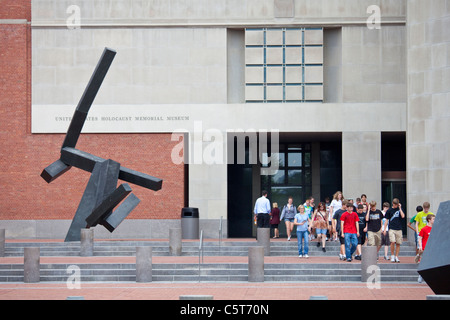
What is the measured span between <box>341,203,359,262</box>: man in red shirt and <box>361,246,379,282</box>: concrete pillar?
79.8 inches

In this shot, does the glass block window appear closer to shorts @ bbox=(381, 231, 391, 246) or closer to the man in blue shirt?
the man in blue shirt

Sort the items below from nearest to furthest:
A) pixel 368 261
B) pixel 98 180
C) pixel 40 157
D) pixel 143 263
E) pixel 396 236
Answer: pixel 368 261, pixel 143 263, pixel 396 236, pixel 98 180, pixel 40 157

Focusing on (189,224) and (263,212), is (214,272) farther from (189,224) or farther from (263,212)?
(189,224)

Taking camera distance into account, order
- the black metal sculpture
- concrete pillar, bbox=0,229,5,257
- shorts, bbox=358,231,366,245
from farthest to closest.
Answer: the black metal sculpture
concrete pillar, bbox=0,229,5,257
shorts, bbox=358,231,366,245

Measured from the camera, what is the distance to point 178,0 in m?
31.6

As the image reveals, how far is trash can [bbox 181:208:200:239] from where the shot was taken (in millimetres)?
30422

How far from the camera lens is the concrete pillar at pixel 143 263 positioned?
735 inches

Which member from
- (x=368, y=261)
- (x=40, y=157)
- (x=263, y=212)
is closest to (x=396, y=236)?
(x=368, y=261)

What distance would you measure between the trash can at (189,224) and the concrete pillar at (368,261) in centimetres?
1281

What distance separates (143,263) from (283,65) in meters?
15.1

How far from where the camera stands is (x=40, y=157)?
31.7 metres

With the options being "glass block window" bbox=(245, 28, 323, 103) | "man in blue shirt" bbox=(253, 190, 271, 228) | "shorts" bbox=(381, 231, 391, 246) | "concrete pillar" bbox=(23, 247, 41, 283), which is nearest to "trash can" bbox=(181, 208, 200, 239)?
"man in blue shirt" bbox=(253, 190, 271, 228)

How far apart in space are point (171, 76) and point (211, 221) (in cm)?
637
